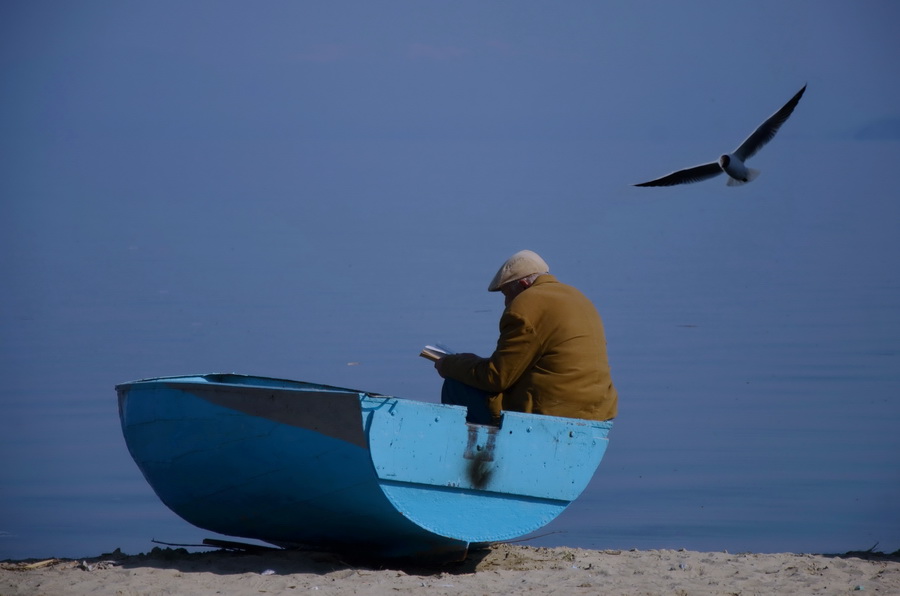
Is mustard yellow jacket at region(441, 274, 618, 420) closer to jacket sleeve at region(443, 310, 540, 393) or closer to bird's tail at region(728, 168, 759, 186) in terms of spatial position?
jacket sleeve at region(443, 310, 540, 393)

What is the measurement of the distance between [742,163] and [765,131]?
0.46m

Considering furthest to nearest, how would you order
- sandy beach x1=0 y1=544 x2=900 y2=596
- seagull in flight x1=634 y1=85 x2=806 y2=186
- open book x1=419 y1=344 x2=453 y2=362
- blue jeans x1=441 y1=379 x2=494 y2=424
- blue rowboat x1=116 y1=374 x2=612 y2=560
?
seagull in flight x1=634 y1=85 x2=806 y2=186
open book x1=419 y1=344 x2=453 y2=362
blue jeans x1=441 y1=379 x2=494 y2=424
sandy beach x1=0 y1=544 x2=900 y2=596
blue rowboat x1=116 y1=374 x2=612 y2=560

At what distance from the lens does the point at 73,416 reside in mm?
13305

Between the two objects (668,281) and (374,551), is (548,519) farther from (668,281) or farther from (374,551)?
(668,281)

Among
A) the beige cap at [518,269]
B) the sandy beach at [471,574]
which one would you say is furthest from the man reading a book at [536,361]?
the sandy beach at [471,574]

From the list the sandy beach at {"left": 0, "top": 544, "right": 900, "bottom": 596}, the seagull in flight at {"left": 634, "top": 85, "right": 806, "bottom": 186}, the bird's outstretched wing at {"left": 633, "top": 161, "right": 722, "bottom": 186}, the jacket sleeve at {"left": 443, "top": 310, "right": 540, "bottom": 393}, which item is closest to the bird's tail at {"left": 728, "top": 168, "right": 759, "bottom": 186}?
the seagull in flight at {"left": 634, "top": 85, "right": 806, "bottom": 186}

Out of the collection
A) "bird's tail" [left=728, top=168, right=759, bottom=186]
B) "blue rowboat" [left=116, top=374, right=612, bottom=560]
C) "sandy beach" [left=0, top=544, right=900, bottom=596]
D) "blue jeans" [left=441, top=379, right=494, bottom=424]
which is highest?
"bird's tail" [left=728, top=168, right=759, bottom=186]

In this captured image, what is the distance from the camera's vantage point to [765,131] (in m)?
10.1

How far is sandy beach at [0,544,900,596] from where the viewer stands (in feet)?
20.7

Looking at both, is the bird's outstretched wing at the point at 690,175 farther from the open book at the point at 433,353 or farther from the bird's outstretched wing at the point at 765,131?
the open book at the point at 433,353

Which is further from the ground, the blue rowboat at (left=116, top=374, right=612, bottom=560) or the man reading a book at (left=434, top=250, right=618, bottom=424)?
the man reading a book at (left=434, top=250, right=618, bottom=424)

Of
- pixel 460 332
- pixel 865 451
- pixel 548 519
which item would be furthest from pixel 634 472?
pixel 460 332

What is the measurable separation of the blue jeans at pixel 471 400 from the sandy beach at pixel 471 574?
0.79 metres

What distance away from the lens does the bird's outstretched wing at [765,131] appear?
9.95m
